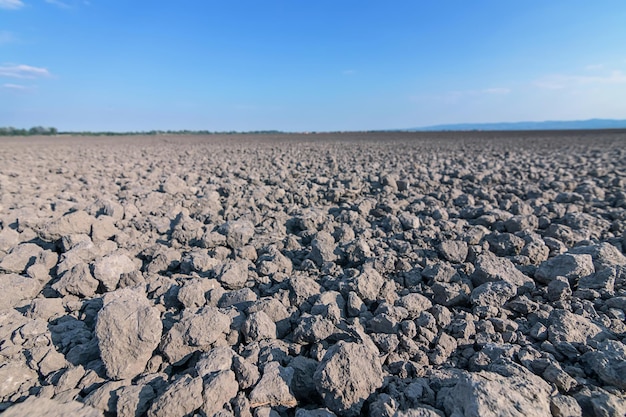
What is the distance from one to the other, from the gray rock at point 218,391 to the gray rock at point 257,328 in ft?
1.01

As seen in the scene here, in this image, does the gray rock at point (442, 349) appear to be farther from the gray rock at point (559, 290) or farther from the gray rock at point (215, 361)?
the gray rock at point (215, 361)

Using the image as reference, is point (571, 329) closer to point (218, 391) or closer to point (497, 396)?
point (497, 396)

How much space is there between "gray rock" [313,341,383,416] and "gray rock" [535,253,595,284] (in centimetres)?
143

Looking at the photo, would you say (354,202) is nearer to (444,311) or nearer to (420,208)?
(420,208)

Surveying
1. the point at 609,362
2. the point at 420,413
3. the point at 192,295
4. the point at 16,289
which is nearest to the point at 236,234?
the point at 192,295

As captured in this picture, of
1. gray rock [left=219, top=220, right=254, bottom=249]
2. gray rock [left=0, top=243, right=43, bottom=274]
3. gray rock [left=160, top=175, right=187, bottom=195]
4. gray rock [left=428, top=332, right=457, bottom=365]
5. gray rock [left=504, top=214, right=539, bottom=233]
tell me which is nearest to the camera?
gray rock [left=428, top=332, right=457, bottom=365]

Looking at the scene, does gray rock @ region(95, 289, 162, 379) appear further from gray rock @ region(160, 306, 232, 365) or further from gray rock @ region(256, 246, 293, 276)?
gray rock @ region(256, 246, 293, 276)

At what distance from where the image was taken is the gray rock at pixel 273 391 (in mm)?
1404

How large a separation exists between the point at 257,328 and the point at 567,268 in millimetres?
1987

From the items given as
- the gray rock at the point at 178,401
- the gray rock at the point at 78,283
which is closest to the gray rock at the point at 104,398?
the gray rock at the point at 178,401

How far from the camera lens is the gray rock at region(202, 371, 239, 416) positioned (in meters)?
1.35

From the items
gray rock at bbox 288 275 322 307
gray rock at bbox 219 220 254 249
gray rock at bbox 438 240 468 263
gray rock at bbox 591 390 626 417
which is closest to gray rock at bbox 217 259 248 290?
gray rock at bbox 288 275 322 307

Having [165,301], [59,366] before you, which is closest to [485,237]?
[165,301]

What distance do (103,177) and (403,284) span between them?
597 centimetres
